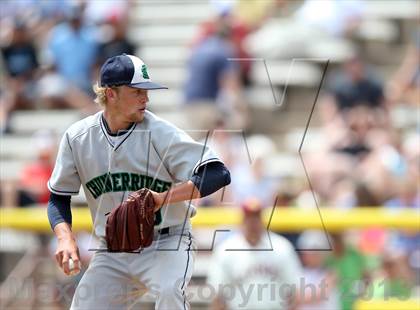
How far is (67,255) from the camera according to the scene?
5746 millimetres

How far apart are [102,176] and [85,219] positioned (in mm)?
3848

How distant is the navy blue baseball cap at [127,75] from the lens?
5.80m

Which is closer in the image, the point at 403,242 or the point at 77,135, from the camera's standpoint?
the point at 77,135

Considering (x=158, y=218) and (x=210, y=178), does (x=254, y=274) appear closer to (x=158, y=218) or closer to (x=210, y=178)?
(x=158, y=218)

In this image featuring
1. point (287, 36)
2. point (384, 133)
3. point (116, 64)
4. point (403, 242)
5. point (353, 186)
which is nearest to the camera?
point (116, 64)

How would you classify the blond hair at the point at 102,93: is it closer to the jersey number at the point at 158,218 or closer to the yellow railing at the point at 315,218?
the jersey number at the point at 158,218

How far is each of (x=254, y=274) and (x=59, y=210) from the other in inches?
102

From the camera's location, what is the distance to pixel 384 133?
10.7m

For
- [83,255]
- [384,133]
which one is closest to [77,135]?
[83,255]

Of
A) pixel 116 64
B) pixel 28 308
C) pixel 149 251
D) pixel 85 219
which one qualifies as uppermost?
pixel 116 64

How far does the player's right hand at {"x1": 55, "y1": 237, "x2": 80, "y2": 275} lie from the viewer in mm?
5711

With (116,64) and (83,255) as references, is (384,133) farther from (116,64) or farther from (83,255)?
(116,64)

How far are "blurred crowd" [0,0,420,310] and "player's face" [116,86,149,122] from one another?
2.66 m

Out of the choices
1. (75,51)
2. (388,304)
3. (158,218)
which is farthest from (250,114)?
(158,218)
